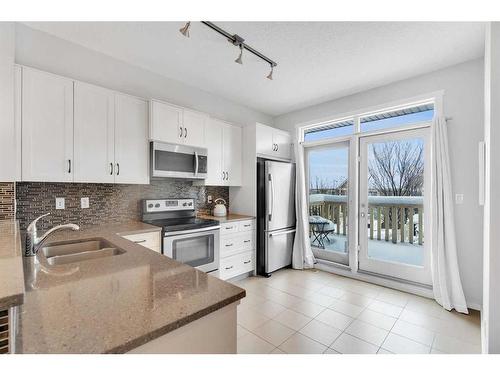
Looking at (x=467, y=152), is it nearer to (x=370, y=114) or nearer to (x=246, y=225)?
(x=370, y=114)

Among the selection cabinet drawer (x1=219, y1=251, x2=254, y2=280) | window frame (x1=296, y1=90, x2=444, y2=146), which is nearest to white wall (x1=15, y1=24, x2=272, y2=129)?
window frame (x1=296, y1=90, x2=444, y2=146)

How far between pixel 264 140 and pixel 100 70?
2244 mm

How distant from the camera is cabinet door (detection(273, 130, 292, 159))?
13.2ft

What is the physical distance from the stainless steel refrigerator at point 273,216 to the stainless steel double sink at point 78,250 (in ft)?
7.25

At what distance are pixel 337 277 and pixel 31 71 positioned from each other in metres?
4.14

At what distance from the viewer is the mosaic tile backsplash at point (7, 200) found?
191cm

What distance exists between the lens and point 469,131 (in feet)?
8.61

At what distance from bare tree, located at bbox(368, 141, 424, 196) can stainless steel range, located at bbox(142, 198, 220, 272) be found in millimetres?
2294

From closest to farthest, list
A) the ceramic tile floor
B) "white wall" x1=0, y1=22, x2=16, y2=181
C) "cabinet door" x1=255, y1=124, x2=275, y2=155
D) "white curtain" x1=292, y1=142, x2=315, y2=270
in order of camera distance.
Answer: "white wall" x1=0, y1=22, x2=16, y2=181
the ceramic tile floor
"cabinet door" x1=255, y1=124, x2=275, y2=155
"white curtain" x1=292, y1=142, x2=315, y2=270

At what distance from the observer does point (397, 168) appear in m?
3.21

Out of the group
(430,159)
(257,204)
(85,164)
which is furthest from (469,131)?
(85,164)

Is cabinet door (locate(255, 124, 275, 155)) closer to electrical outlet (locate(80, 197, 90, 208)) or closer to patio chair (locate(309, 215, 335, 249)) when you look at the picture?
patio chair (locate(309, 215, 335, 249))

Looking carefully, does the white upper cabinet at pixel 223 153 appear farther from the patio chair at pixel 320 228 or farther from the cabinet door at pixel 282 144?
the patio chair at pixel 320 228

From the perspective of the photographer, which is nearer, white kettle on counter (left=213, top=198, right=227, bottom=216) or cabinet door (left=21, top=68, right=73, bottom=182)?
cabinet door (left=21, top=68, right=73, bottom=182)
